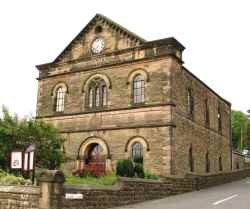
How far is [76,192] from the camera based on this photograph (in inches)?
595

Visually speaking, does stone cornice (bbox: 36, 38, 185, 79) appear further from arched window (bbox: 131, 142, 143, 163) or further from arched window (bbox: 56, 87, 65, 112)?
arched window (bbox: 131, 142, 143, 163)

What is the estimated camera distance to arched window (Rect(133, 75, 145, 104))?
26.9 metres

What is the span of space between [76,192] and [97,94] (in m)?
14.6

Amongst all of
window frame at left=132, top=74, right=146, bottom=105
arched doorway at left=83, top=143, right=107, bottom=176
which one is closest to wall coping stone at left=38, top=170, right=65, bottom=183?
arched doorway at left=83, top=143, right=107, bottom=176

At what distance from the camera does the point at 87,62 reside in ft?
98.9

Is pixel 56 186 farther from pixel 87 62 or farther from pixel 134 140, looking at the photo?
pixel 87 62

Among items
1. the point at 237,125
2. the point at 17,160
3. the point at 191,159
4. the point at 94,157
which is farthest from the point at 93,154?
the point at 237,125

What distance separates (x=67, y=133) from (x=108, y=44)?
23.3ft

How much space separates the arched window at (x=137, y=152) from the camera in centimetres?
2561

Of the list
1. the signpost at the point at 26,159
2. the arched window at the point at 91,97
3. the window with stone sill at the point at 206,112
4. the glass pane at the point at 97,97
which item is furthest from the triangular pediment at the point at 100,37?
the signpost at the point at 26,159

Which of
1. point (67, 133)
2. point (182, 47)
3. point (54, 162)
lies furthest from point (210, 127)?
point (54, 162)

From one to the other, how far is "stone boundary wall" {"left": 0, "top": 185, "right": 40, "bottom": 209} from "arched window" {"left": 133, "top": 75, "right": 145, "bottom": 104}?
13.0m

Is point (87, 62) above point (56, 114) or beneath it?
above

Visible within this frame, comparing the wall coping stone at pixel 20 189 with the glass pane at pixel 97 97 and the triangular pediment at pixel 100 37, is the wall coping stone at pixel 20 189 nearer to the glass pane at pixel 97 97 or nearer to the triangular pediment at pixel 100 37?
the glass pane at pixel 97 97
